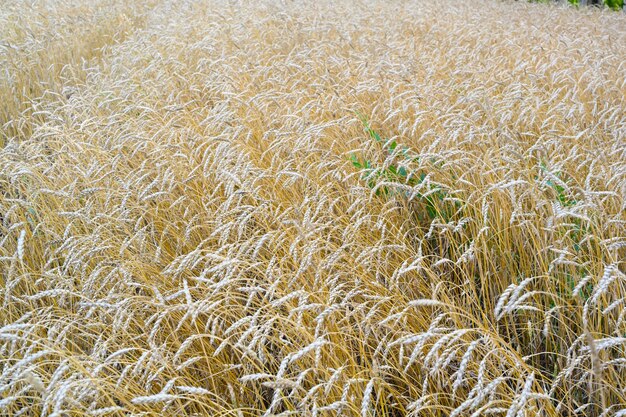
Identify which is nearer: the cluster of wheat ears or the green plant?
the cluster of wheat ears

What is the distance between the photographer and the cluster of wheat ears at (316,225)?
1.47m

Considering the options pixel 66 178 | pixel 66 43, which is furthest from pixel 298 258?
pixel 66 43

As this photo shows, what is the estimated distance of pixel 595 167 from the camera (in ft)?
7.71

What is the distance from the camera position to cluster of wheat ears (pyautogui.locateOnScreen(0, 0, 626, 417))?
1474 millimetres

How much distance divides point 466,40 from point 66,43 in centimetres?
370

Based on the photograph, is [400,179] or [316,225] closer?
[316,225]

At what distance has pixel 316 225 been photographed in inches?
79.4

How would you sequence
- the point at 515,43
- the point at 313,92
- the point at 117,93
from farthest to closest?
A: the point at 515,43, the point at 117,93, the point at 313,92

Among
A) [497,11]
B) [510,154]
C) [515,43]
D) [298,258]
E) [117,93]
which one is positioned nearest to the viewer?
[298,258]

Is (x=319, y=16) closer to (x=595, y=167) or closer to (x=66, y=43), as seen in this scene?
(x=66, y=43)

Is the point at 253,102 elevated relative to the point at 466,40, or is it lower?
lower

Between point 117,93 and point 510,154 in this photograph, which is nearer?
point 510,154

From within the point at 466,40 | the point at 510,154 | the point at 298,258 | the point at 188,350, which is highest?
the point at 466,40

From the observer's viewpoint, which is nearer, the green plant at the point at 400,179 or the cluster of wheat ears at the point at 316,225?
the cluster of wheat ears at the point at 316,225
